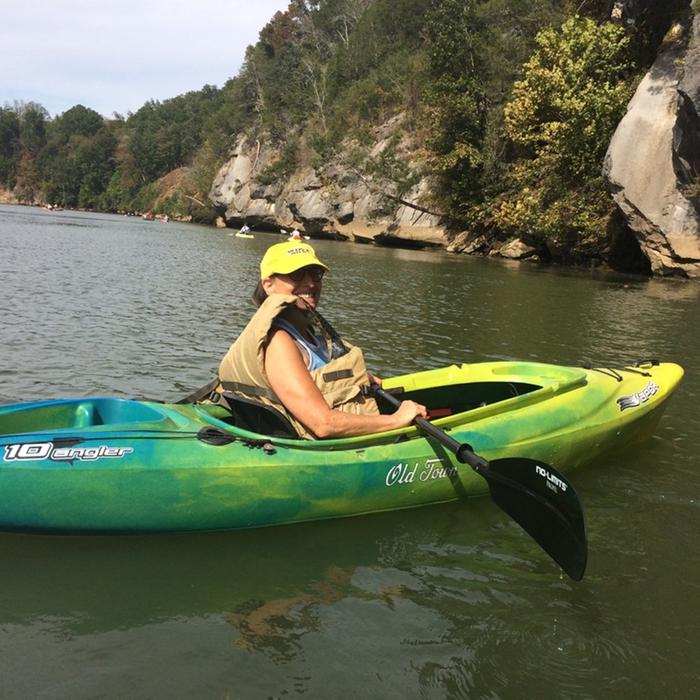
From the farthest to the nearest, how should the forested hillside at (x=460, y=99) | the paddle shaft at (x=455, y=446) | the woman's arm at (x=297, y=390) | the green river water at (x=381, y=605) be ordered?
the forested hillside at (x=460, y=99) < the paddle shaft at (x=455, y=446) < the woman's arm at (x=297, y=390) < the green river water at (x=381, y=605)

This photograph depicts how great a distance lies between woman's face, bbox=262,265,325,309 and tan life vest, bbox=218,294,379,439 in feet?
0.22

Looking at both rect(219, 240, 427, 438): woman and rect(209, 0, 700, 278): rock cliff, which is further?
rect(209, 0, 700, 278): rock cliff

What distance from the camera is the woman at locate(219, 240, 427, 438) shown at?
11.9 ft

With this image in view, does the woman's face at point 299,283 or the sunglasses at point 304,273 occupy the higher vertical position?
the sunglasses at point 304,273

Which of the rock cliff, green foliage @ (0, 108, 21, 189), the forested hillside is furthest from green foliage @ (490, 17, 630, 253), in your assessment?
green foliage @ (0, 108, 21, 189)

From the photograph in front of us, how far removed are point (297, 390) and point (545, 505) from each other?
1475 millimetres

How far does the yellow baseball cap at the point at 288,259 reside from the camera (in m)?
3.62

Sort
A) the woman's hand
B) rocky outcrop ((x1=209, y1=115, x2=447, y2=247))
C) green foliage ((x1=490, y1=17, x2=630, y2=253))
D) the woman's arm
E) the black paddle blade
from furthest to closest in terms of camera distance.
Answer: rocky outcrop ((x1=209, y1=115, x2=447, y2=247)) < green foliage ((x1=490, y1=17, x2=630, y2=253)) < the woman's hand < the woman's arm < the black paddle blade

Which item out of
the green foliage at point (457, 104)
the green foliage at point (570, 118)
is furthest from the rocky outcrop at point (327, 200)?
the green foliage at point (570, 118)

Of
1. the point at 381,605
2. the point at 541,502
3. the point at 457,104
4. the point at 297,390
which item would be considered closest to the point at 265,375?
the point at 297,390

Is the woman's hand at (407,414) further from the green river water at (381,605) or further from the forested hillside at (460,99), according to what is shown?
the forested hillside at (460,99)

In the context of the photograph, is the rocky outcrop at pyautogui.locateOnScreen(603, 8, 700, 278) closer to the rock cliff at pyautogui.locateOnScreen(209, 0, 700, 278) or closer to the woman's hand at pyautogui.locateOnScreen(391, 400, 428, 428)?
the rock cliff at pyautogui.locateOnScreen(209, 0, 700, 278)

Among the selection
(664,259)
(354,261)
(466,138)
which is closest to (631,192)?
(664,259)

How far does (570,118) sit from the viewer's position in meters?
21.6
